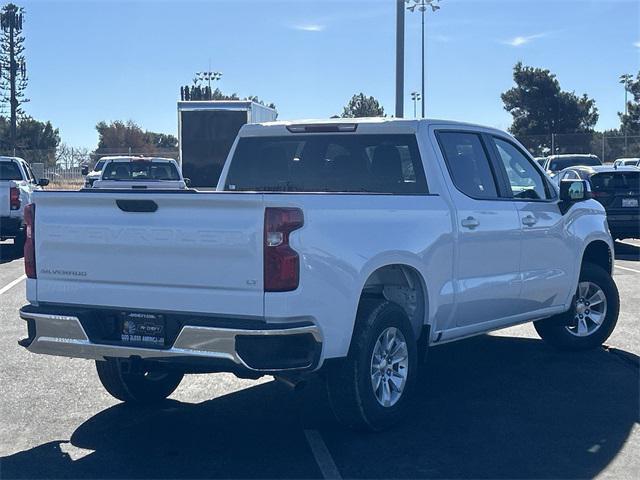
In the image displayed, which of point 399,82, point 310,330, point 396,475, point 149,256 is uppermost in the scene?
point 399,82

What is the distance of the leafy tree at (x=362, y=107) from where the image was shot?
251 feet

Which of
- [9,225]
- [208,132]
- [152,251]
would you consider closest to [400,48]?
[208,132]

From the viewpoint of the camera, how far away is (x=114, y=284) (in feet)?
19.7

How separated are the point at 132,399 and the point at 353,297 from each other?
6.94ft

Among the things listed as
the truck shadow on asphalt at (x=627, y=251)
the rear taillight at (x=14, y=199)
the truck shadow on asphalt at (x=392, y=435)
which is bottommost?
the truck shadow on asphalt at (x=392, y=435)

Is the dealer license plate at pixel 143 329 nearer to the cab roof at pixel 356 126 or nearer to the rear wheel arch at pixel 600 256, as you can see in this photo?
the cab roof at pixel 356 126

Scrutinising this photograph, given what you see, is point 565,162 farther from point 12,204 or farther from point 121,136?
point 121,136

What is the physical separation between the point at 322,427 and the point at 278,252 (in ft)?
5.20

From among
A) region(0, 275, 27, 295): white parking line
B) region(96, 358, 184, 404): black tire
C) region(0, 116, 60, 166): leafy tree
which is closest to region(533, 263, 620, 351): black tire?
region(96, 358, 184, 404): black tire

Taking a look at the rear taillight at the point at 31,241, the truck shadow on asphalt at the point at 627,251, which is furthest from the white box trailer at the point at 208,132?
the rear taillight at the point at 31,241

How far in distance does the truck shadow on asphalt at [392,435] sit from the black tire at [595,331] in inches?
36.1

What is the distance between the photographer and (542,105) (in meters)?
62.2

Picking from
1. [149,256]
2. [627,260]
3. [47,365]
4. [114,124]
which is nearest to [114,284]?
[149,256]

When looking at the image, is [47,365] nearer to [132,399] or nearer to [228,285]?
[132,399]
